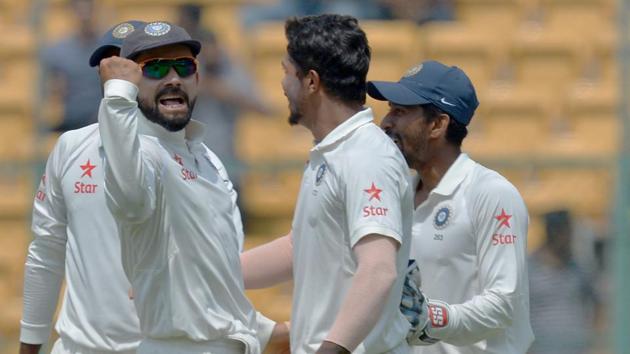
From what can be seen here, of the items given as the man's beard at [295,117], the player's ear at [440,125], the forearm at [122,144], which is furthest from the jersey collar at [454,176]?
the forearm at [122,144]

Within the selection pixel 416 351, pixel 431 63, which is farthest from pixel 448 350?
pixel 431 63

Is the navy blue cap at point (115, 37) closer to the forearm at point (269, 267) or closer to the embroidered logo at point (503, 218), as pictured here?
the forearm at point (269, 267)

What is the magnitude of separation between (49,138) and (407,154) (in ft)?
11.4

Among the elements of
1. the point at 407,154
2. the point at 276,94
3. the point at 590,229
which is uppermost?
the point at 407,154

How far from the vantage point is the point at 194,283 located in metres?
4.14

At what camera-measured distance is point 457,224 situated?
4.55m

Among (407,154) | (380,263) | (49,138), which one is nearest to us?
(380,263)

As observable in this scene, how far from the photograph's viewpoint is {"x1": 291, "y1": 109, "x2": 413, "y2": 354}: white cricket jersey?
392 centimetres

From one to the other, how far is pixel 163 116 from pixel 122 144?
15.4 inches

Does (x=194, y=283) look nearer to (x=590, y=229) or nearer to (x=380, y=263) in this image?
(x=380, y=263)

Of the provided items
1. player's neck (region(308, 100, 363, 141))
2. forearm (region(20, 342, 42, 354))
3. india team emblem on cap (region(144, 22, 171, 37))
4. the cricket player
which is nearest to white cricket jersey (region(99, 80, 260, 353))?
the cricket player

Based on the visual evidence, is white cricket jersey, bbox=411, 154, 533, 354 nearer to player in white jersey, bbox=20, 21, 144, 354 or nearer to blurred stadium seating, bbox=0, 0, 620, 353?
player in white jersey, bbox=20, 21, 144, 354

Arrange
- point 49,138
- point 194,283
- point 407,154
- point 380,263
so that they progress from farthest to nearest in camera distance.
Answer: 1. point 49,138
2. point 407,154
3. point 194,283
4. point 380,263

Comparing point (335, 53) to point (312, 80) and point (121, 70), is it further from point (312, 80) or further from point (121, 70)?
point (121, 70)
